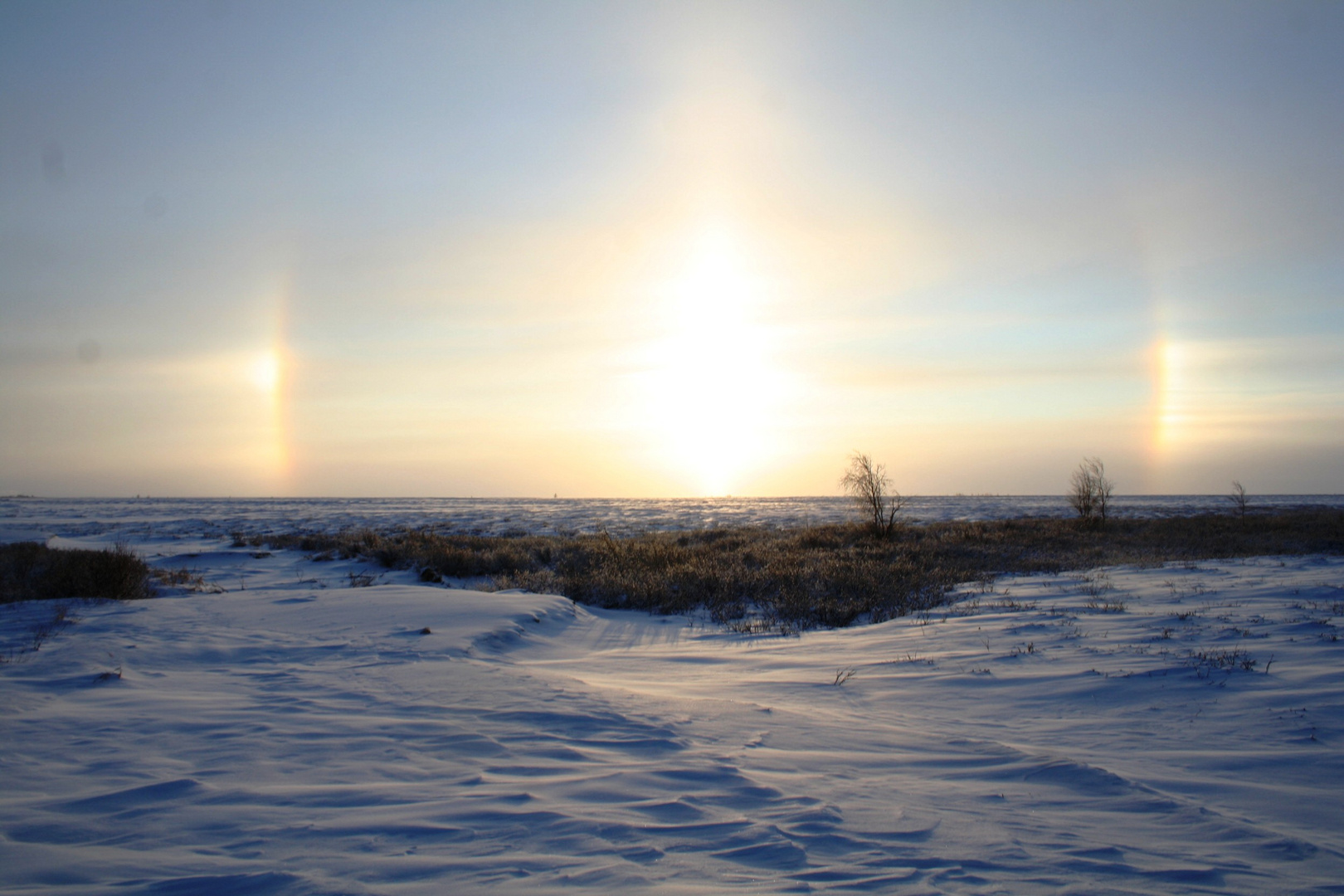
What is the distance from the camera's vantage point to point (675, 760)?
3967 mm

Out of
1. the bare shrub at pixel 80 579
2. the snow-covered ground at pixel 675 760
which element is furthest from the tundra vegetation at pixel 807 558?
the bare shrub at pixel 80 579

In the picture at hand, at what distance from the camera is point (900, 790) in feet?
11.6

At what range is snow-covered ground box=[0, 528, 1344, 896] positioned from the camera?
268 cm

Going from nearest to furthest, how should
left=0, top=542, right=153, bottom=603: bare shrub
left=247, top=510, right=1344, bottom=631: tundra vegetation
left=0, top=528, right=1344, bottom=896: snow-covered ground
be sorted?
left=0, top=528, right=1344, bottom=896: snow-covered ground
left=0, top=542, right=153, bottom=603: bare shrub
left=247, top=510, right=1344, bottom=631: tundra vegetation

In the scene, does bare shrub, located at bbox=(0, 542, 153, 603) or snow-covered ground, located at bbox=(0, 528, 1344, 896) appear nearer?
snow-covered ground, located at bbox=(0, 528, 1344, 896)

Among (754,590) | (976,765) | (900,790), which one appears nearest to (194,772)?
(900,790)

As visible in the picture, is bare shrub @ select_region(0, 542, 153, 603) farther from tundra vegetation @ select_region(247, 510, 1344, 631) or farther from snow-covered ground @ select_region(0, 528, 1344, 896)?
tundra vegetation @ select_region(247, 510, 1344, 631)

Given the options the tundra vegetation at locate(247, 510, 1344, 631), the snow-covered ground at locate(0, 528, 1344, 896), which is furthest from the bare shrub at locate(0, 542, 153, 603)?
the tundra vegetation at locate(247, 510, 1344, 631)

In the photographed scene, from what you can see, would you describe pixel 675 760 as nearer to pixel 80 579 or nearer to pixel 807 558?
pixel 80 579

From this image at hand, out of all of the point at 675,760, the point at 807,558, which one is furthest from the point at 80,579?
the point at 807,558

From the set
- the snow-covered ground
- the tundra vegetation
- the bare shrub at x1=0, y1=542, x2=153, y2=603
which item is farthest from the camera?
the tundra vegetation

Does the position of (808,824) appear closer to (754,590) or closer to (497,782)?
(497,782)

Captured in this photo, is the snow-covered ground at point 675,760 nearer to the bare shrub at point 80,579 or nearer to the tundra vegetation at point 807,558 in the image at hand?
the bare shrub at point 80,579

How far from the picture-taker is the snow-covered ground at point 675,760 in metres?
2.68
